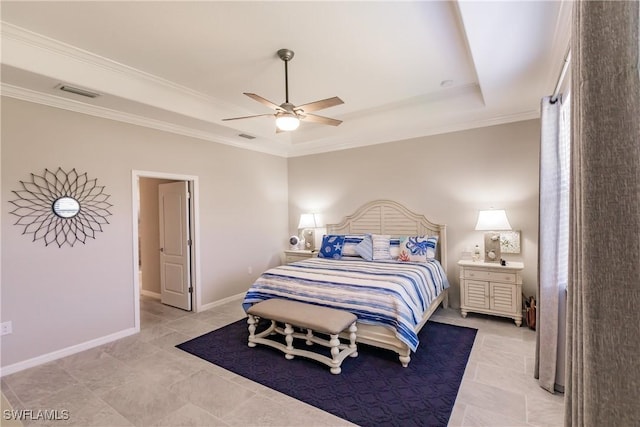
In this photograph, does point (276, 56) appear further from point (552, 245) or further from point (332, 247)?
point (552, 245)

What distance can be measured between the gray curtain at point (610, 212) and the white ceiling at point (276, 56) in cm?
184

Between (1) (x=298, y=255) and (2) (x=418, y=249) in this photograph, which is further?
(1) (x=298, y=255)

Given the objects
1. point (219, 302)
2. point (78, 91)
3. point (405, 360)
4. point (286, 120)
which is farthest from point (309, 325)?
point (78, 91)

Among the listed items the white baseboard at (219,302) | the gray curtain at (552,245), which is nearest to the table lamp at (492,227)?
the gray curtain at (552,245)

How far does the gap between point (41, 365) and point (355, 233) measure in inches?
167

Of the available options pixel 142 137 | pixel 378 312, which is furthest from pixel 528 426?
pixel 142 137

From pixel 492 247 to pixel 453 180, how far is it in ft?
3.64

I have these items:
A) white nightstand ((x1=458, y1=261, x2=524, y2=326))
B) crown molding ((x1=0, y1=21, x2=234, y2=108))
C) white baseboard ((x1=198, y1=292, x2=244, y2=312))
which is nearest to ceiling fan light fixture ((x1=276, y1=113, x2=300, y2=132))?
crown molding ((x1=0, y1=21, x2=234, y2=108))

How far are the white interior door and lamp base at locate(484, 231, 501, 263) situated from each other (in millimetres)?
4235

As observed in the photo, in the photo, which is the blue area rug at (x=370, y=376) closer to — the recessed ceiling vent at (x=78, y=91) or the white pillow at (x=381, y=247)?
the white pillow at (x=381, y=247)

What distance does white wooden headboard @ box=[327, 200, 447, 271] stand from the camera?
459 centimetres

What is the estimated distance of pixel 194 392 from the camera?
2537 millimetres

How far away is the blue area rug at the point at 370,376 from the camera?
7.41 feet

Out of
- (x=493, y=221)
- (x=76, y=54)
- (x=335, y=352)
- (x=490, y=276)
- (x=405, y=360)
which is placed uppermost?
(x=76, y=54)
